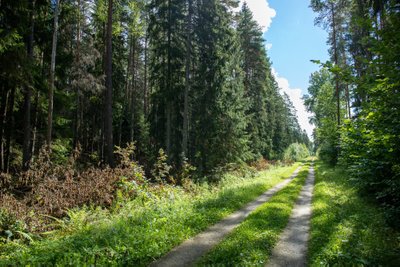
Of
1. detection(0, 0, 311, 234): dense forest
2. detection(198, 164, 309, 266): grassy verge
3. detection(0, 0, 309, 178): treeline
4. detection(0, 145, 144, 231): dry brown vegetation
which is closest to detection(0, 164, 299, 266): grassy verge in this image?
detection(0, 145, 144, 231): dry brown vegetation

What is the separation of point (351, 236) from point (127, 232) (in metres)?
5.50

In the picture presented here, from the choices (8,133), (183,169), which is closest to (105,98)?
(8,133)

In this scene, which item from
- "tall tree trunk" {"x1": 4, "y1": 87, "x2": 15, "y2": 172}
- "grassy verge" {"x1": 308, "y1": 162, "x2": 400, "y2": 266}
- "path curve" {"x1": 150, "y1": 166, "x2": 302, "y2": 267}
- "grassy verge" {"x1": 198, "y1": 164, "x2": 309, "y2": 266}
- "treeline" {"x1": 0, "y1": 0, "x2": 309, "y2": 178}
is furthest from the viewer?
"tall tree trunk" {"x1": 4, "y1": 87, "x2": 15, "y2": 172}

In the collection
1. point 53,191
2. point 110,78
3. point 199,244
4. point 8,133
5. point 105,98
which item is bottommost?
point 199,244

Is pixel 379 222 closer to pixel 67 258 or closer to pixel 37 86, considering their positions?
pixel 67 258

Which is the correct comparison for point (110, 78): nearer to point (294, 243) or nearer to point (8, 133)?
point (8, 133)

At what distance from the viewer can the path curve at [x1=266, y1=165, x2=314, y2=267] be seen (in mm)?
6046

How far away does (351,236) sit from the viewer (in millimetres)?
6785

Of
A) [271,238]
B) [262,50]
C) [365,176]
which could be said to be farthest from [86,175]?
[262,50]

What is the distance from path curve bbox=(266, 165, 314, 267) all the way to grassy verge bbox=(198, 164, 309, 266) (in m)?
0.16

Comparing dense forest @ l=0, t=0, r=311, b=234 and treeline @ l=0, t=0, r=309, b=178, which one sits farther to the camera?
treeline @ l=0, t=0, r=309, b=178

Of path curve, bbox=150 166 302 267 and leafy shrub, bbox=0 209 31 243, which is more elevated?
leafy shrub, bbox=0 209 31 243

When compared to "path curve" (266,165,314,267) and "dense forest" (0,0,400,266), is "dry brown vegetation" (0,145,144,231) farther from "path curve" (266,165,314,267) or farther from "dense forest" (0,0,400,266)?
"path curve" (266,165,314,267)

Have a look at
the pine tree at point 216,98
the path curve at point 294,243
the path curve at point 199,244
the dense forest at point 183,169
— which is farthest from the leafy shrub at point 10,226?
the pine tree at point 216,98
